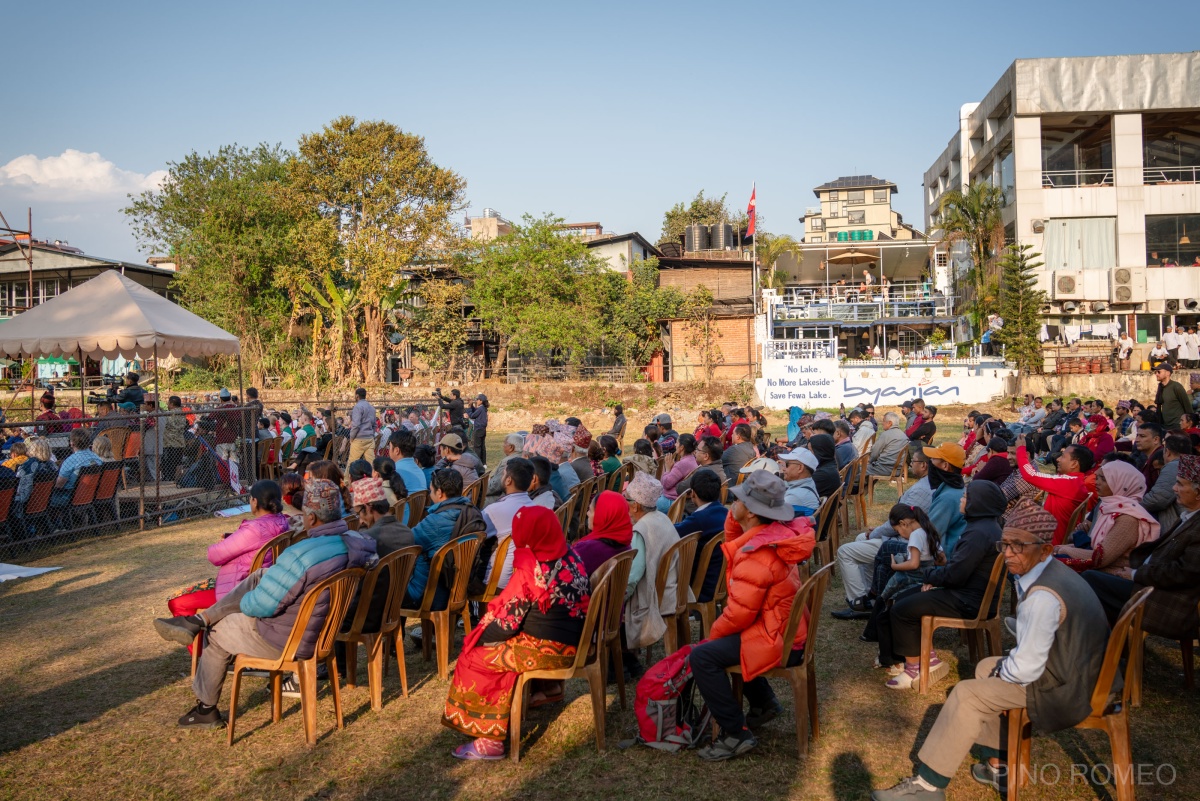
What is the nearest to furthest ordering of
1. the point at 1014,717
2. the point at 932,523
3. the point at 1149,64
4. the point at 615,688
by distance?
the point at 1014,717 < the point at 615,688 < the point at 932,523 < the point at 1149,64

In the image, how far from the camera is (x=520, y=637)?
431 centimetres

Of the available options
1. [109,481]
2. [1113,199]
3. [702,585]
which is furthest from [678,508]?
[1113,199]

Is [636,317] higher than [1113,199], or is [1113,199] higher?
[1113,199]

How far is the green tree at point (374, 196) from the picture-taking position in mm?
33125

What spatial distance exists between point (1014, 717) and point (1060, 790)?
1.76 ft

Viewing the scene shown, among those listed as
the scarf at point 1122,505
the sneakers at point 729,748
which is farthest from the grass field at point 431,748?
the scarf at point 1122,505

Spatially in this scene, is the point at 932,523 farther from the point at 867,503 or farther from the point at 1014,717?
the point at 867,503

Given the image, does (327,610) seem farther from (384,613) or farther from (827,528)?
(827,528)

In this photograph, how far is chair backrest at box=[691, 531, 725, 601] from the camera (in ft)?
18.5

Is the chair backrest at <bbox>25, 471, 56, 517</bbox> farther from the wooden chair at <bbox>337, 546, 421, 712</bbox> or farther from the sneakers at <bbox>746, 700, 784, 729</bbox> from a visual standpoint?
the sneakers at <bbox>746, 700, 784, 729</bbox>

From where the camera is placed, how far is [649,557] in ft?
16.7

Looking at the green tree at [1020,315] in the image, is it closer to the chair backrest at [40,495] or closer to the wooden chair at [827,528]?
the wooden chair at [827,528]

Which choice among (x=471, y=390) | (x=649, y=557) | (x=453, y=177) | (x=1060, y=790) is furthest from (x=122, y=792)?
(x=453, y=177)

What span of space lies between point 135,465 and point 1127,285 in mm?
31797
